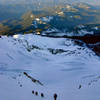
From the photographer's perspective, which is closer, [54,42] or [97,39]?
[54,42]

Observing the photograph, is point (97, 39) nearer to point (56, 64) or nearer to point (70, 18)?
point (56, 64)

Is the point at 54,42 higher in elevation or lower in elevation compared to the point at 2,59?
lower

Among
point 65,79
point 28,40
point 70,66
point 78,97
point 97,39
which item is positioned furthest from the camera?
point 97,39

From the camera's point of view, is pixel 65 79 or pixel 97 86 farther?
pixel 65 79

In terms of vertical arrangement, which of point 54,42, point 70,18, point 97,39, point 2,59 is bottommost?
point 70,18

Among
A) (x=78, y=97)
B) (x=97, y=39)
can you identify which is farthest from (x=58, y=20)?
(x=78, y=97)

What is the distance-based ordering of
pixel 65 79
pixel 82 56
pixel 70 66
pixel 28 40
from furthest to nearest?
pixel 28 40, pixel 82 56, pixel 70 66, pixel 65 79

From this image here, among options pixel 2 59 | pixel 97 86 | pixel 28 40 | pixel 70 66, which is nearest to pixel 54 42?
pixel 28 40

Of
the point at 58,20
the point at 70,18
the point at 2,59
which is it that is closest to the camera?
the point at 2,59

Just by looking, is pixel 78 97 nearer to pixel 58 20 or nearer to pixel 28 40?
pixel 28 40
